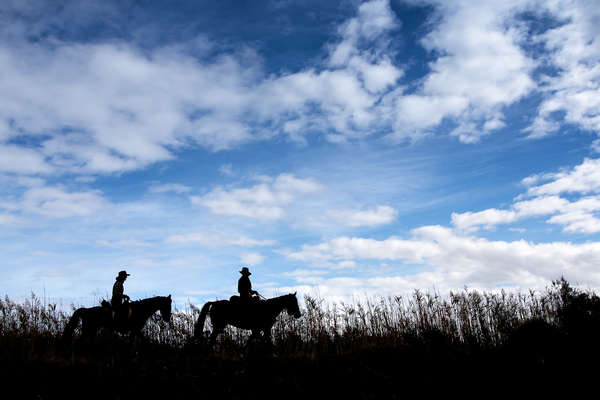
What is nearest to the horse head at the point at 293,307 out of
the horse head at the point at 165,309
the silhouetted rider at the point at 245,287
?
the silhouetted rider at the point at 245,287

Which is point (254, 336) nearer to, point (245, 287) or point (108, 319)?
point (245, 287)

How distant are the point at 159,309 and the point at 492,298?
12.0 meters

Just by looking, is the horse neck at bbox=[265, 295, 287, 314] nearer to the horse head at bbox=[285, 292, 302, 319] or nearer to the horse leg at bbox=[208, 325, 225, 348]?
the horse head at bbox=[285, 292, 302, 319]

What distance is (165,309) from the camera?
13.6m

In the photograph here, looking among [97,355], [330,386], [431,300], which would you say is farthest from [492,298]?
[97,355]

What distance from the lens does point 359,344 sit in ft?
38.3

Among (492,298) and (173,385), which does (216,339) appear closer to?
(173,385)

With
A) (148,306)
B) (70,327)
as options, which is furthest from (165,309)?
(70,327)

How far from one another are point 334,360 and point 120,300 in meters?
7.38

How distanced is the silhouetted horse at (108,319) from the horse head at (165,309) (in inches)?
11.0

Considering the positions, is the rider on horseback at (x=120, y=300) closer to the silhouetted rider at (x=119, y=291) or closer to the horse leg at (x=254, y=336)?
the silhouetted rider at (x=119, y=291)

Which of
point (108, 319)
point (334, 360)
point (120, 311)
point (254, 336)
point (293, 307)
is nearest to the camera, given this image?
point (334, 360)

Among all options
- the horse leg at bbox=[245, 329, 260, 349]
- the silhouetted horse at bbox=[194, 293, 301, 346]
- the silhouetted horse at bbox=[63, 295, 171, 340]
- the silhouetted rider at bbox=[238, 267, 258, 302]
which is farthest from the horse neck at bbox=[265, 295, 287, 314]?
the silhouetted horse at bbox=[63, 295, 171, 340]

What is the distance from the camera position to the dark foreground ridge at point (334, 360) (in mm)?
7570
